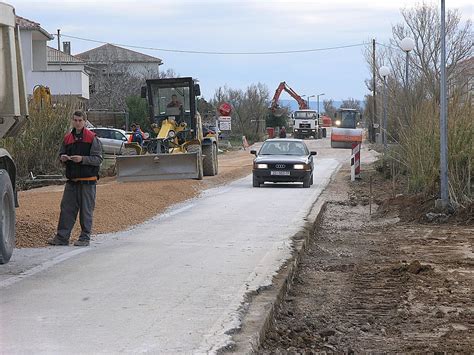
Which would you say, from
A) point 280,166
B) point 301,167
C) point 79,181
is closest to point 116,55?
point 280,166

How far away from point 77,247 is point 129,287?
11.3 feet

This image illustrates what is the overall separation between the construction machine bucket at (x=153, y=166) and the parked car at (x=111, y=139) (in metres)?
12.2

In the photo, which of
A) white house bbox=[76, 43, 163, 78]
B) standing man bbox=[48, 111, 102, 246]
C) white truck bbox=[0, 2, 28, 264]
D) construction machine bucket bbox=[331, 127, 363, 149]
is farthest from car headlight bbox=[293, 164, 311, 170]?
white house bbox=[76, 43, 163, 78]

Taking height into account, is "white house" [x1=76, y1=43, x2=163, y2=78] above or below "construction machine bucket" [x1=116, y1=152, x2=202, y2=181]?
above

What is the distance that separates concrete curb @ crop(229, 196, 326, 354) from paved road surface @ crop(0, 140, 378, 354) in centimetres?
13

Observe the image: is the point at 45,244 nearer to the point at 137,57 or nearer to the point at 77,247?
the point at 77,247

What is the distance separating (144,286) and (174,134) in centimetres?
1959

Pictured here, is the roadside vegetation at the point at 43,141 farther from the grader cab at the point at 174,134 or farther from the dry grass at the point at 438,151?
the dry grass at the point at 438,151

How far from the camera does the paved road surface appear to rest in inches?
270

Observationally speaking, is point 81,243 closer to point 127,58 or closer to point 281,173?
point 281,173

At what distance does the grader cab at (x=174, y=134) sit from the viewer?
1043 inches

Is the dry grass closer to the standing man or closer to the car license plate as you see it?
the car license plate

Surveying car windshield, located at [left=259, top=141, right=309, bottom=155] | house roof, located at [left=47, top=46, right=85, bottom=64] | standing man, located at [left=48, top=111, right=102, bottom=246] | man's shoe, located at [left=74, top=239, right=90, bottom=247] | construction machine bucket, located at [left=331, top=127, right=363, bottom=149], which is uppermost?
house roof, located at [left=47, top=46, right=85, bottom=64]

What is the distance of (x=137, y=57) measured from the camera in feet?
319
